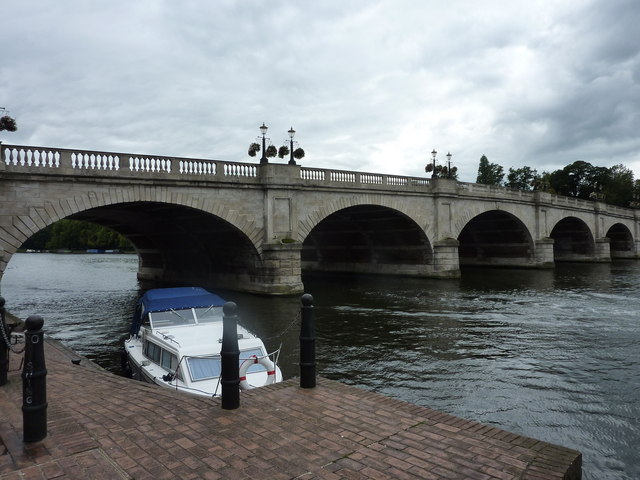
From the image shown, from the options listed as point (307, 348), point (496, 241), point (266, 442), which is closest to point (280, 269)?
point (307, 348)

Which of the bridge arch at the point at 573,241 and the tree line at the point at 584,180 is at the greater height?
the tree line at the point at 584,180

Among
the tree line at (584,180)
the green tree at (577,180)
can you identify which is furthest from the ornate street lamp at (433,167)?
the green tree at (577,180)

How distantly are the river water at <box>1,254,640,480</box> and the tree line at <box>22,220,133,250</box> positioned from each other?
300ft

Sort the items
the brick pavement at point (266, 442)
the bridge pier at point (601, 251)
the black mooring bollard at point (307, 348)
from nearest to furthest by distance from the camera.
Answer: the brick pavement at point (266, 442), the black mooring bollard at point (307, 348), the bridge pier at point (601, 251)

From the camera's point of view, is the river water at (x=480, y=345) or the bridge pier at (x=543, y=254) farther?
the bridge pier at (x=543, y=254)

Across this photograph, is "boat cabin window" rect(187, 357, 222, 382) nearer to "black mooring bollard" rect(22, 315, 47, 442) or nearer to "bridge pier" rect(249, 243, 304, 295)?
"black mooring bollard" rect(22, 315, 47, 442)

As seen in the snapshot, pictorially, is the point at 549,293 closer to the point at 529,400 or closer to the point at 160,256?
the point at 529,400

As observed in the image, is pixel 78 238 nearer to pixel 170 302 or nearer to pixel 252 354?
pixel 170 302

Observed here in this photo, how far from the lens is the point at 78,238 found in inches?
4961

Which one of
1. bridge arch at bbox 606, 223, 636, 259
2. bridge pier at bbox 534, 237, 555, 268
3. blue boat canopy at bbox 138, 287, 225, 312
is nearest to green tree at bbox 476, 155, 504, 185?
bridge arch at bbox 606, 223, 636, 259

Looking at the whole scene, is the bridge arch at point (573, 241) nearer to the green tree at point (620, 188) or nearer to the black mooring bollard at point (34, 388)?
the green tree at point (620, 188)

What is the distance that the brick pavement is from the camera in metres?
4.27

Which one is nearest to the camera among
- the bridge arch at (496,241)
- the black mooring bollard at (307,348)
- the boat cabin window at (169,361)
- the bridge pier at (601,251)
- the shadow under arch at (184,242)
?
the black mooring bollard at (307,348)

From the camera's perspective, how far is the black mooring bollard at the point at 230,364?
19.1ft
